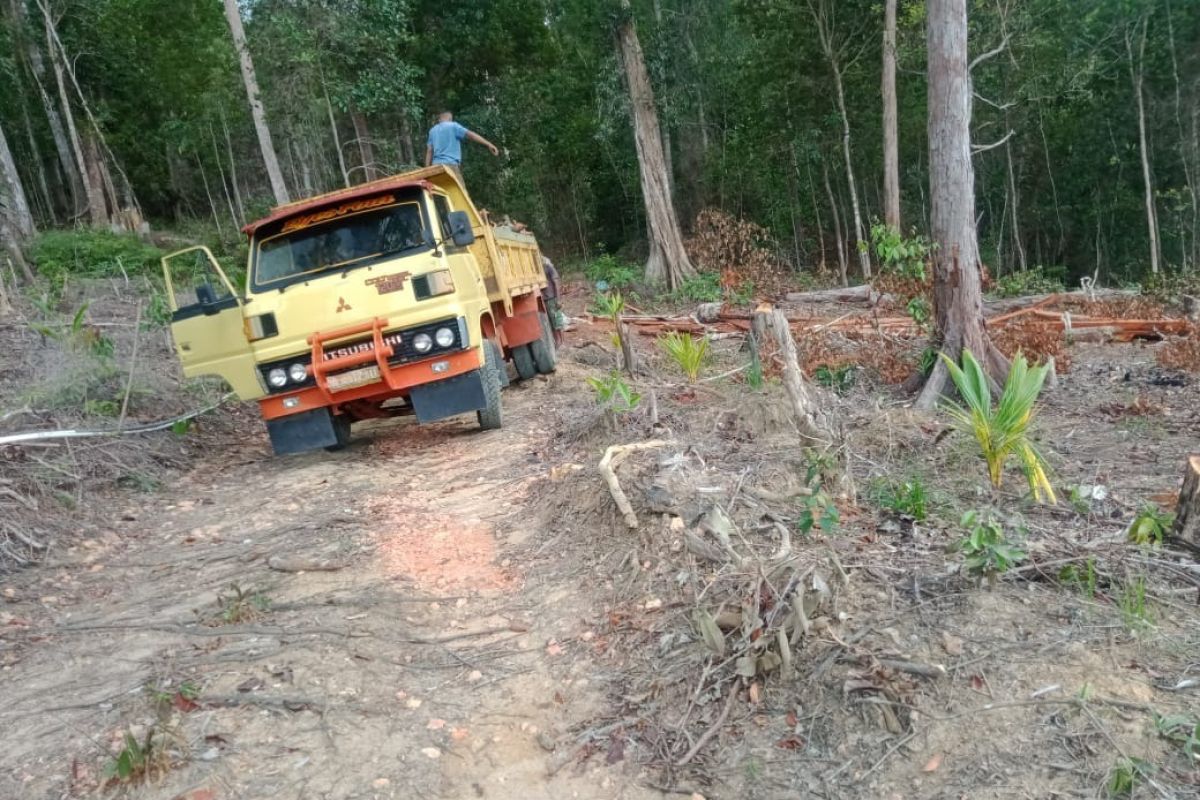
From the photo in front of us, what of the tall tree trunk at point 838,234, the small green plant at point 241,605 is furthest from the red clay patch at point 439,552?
the tall tree trunk at point 838,234

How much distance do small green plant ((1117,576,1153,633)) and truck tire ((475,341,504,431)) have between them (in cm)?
454

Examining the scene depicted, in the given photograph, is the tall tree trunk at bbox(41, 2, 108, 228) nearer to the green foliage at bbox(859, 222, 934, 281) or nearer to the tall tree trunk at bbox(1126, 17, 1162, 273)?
the green foliage at bbox(859, 222, 934, 281)

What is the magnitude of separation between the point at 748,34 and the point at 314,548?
19645 mm

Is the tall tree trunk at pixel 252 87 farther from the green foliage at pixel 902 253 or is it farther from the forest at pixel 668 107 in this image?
the green foliage at pixel 902 253

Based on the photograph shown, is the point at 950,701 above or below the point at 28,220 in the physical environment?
below

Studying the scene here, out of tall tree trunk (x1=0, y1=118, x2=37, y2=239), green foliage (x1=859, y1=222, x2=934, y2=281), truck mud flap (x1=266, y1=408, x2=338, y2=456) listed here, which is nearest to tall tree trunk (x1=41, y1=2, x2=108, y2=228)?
tall tree trunk (x1=0, y1=118, x2=37, y2=239)

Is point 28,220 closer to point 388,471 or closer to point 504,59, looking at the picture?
point 504,59

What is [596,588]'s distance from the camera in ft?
13.2

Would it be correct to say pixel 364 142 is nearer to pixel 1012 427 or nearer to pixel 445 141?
pixel 445 141

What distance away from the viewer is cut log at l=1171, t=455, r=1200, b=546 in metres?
3.45

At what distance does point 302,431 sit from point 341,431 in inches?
25.4

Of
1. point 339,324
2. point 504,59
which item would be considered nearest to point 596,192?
point 504,59

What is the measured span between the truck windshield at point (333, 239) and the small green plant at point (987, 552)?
4.82 meters

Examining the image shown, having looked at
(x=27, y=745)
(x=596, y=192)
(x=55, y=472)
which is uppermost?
(x=596, y=192)
